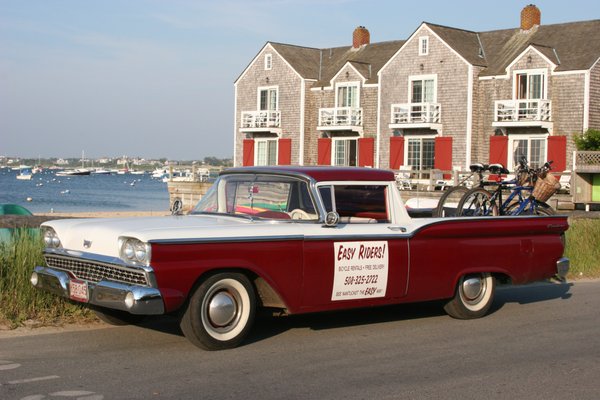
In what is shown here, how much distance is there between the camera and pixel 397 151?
42.9 m

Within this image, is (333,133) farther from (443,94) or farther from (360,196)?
(360,196)

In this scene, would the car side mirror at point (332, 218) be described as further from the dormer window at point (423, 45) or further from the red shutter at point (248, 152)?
the red shutter at point (248, 152)

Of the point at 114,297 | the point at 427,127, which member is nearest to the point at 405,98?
the point at 427,127

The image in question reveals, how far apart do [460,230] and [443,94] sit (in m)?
32.5

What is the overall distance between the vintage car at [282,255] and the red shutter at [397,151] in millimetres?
32185

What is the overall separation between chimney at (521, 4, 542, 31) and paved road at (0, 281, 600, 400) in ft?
113

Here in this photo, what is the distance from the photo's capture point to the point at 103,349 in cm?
802

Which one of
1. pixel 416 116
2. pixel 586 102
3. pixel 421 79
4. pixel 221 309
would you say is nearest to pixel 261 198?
pixel 221 309

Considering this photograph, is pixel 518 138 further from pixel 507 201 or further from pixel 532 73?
pixel 507 201

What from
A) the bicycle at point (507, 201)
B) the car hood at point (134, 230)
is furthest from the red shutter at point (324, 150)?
the car hood at point (134, 230)

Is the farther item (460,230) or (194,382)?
(460,230)

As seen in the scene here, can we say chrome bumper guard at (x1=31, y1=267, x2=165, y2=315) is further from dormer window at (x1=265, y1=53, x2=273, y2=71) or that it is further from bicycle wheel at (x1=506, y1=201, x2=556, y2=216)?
dormer window at (x1=265, y1=53, x2=273, y2=71)

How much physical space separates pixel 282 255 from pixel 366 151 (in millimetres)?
36644

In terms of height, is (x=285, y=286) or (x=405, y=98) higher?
(x=405, y=98)
